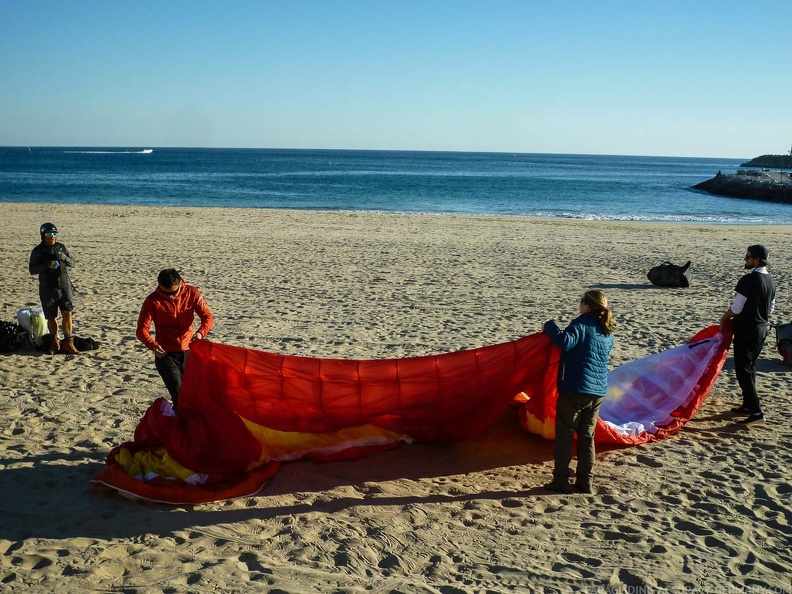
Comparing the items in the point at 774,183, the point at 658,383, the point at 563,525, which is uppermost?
the point at 774,183

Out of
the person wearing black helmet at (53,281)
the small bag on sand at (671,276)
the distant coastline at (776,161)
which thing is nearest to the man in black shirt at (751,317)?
the small bag on sand at (671,276)

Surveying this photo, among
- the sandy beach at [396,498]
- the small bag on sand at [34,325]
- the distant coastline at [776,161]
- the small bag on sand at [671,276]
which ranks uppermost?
the distant coastline at [776,161]

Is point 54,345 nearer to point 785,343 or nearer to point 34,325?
point 34,325

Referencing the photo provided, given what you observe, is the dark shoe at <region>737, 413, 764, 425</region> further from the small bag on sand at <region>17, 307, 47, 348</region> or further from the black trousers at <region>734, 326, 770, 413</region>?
the small bag on sand at <region>17, 307, 47, 348</region>

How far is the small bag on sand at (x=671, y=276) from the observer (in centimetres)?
1276

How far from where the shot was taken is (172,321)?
18.5ft

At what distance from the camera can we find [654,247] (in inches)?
758

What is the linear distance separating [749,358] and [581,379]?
8.05 feet

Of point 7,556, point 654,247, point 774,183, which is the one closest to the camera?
point 7,556

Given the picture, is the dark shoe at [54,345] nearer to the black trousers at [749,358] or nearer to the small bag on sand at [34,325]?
the small bag on sand at [34,325]

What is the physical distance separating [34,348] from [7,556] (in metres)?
4.78

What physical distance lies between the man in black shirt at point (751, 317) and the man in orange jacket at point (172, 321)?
479 cm

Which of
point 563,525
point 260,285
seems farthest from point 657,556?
point 260,285

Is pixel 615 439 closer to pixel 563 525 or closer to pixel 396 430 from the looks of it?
pixel 563 525
